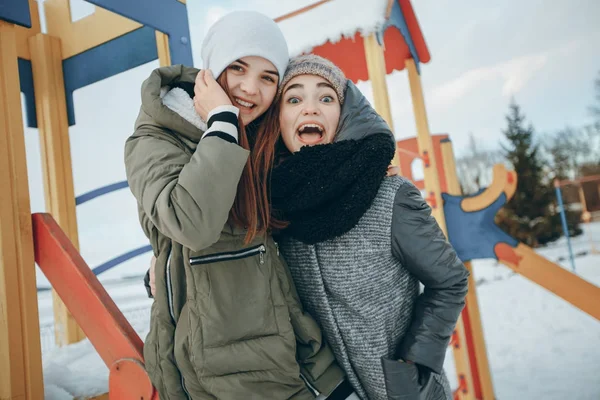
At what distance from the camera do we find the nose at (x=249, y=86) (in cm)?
118

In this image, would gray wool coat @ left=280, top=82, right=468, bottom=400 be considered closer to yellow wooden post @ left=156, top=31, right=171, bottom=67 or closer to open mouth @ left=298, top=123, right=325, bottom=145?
open mouth @ left=298, top=123, right=325, bottom=145

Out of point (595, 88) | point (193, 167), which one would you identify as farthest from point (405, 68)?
point (595, 88)

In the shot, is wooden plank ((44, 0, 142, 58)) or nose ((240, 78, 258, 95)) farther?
wooden plank ((44, 0, 142, 58))

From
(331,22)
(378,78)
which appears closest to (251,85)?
(378,78)

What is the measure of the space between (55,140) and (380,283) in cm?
262

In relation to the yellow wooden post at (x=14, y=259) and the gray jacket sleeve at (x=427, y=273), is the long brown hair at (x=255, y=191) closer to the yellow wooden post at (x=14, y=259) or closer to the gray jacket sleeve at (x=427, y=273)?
the gray jacket sleeve at (x=427, y=273)

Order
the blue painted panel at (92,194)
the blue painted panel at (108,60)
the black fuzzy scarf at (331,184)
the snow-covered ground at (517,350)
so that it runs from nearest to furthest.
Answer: the black fuzzy scarf at (331,184)
the snow-covered ground at (517,350)
the blue painted panel at (108,60)
the blue painted panel at (92,194)

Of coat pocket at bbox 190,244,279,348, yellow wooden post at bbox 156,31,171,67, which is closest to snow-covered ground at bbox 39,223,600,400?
coat pocket at bbox 190,244,279,348

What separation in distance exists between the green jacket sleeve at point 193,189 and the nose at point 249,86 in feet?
1.18

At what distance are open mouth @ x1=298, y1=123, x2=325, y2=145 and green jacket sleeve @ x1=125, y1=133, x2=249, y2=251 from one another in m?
0.42

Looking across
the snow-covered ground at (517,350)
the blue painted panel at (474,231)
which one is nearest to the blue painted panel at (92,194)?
the snow-covered ground at (517,350)

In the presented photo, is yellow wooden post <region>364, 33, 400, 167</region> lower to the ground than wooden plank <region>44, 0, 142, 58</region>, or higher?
lower

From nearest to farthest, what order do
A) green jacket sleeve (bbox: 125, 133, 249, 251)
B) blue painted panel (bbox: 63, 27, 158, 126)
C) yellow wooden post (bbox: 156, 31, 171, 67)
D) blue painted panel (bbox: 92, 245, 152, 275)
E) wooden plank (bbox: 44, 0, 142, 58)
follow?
green jacket sleeve (bbox: 125, 133, 249, 251) < yellow wooden post (bbox: 156, 31, 171, 67) < blue painted panel (bbox: 63, 27, 158, 126) < wooden plank (bbox: 44, 0, 142, 58) < blue painted panel (bbox: 92, 245, 152, 275)

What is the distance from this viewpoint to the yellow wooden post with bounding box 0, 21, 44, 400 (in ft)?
4.09
